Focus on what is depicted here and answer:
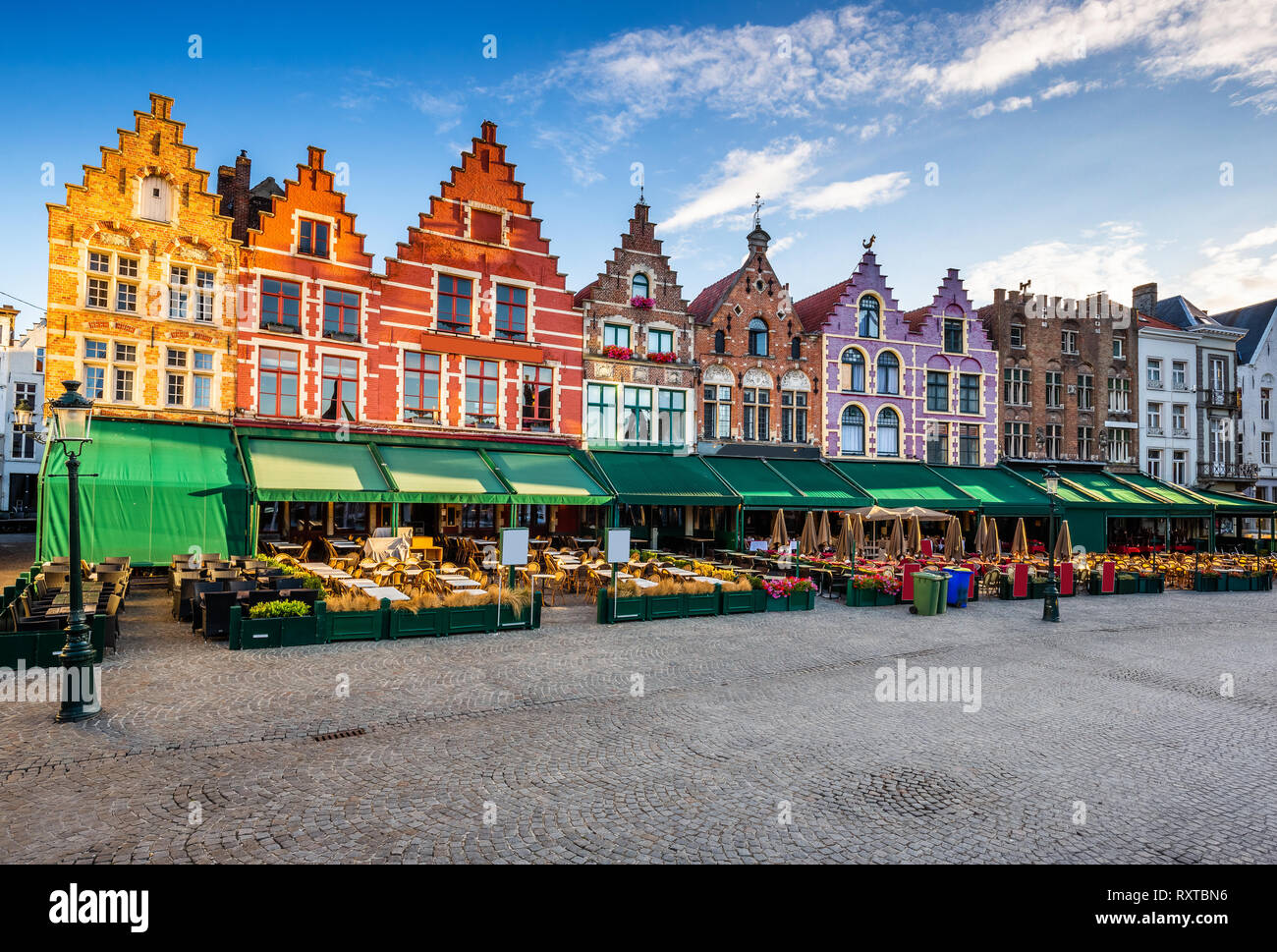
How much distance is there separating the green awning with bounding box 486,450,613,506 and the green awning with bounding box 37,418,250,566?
7.46 meters

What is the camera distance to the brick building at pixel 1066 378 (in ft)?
112

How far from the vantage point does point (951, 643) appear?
1374 cm

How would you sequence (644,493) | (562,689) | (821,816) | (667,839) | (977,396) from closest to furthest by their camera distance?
(667,839)
(821,816)
(562,689)
(644,493)
(977,396)

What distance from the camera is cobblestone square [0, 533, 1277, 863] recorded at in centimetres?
554

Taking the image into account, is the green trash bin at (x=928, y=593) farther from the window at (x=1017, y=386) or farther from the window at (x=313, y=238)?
the window at (x=1017, y=386)

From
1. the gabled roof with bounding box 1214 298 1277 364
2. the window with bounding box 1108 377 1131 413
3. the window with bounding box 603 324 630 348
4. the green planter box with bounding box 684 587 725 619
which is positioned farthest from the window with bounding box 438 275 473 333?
the gabled roof with bounding box 1214 298 1277 364

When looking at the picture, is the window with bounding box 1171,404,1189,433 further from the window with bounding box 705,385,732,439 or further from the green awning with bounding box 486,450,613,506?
the green awning with bounding box 486,450,613,506

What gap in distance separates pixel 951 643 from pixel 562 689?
326 inches

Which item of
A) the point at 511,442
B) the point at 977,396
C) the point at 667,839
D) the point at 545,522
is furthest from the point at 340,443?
the point at 977,396

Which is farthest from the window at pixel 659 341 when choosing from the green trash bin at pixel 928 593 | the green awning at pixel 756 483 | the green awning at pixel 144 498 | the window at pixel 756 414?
the green awning at pixel 144 498

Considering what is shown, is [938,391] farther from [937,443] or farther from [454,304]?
[454,304]
